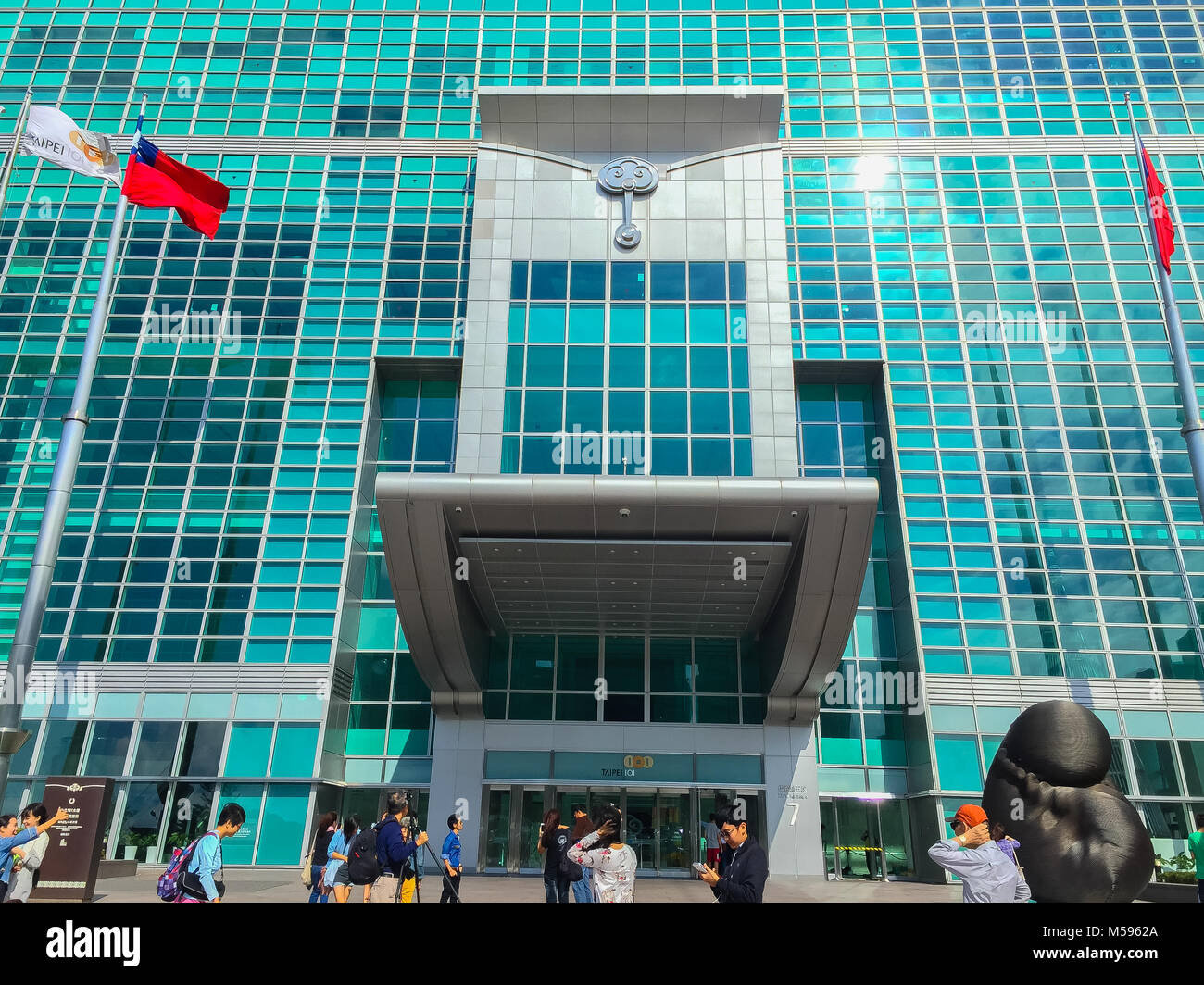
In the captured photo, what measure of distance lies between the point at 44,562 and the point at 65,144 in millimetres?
8495

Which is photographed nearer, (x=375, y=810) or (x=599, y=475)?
(x=599, y=475)

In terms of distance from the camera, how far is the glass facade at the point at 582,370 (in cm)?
2459

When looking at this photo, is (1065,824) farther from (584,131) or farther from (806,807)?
(584,131)

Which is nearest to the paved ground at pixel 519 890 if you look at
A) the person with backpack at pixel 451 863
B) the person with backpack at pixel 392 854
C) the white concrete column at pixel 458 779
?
the white concrete column at pixel 458 779

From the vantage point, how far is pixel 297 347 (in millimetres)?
30078

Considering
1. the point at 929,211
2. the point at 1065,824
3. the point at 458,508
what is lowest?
the point at 1065,824

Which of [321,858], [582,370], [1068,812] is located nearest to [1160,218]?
[1068,812]

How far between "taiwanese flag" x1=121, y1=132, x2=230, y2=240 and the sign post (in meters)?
11.3

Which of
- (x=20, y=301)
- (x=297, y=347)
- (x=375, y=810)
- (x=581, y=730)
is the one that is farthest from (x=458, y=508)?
(x=20, y=301)

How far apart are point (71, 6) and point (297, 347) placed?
874 inches

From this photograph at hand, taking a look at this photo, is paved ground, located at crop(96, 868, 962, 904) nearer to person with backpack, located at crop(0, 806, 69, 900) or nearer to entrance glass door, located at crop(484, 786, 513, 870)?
entrance glass door, located at crop(484, 786, 513, 870)

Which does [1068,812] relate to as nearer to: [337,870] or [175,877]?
[337,870]

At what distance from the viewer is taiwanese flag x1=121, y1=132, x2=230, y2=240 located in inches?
700

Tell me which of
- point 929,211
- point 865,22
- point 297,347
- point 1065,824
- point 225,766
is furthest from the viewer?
point 865,22
